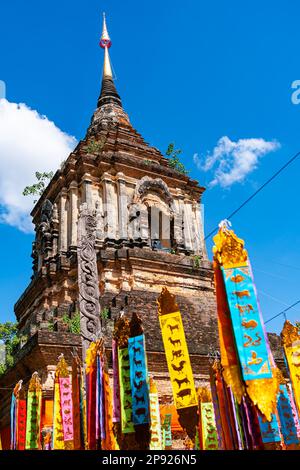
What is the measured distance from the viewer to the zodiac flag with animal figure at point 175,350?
9633mm

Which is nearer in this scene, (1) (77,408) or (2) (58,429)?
(1) (77,408)

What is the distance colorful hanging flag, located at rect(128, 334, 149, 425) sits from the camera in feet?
26.7

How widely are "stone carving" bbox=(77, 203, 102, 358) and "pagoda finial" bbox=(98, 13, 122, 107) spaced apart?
1772 cm

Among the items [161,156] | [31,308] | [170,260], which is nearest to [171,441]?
[170,260]

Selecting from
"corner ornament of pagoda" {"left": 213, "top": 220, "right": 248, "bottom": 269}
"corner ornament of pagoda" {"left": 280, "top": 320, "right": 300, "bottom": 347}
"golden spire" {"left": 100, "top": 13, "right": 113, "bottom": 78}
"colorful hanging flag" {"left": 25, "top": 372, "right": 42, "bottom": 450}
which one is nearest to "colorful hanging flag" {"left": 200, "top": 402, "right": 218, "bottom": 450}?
"corner ornament of pagoda" {"left": 280, "top": 320, "right": 300, "bottom": 347}

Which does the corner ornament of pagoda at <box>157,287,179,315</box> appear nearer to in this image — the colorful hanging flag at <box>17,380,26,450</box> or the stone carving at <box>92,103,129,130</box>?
the colorful hanging flag at <box>17,380,26,450</box>

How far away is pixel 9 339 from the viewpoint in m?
21.4

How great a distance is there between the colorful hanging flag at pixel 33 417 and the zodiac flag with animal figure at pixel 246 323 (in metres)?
6.93

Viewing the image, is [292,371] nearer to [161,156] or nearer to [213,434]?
[213,434]

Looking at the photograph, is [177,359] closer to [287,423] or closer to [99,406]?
[99,406]

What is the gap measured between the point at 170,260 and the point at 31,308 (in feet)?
23.1

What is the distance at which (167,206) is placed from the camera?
2422 cm

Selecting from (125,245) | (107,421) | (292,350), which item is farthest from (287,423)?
(125,245)

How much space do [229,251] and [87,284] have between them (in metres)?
6.55
